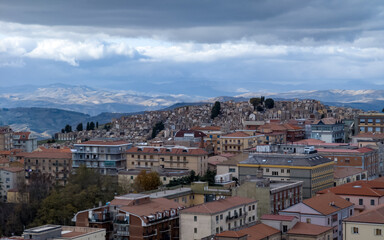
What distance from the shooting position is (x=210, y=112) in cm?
16300

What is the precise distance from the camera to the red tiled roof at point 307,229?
4884 cm

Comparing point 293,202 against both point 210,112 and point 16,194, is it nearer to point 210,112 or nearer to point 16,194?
point 16,194

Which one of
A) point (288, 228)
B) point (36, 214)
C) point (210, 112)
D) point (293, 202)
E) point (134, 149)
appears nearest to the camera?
point (288, 228)

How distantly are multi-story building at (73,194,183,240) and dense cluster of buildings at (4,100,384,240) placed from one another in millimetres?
79

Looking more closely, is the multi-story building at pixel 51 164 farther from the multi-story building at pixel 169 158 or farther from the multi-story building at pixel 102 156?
the multi-story building at pixel 169 158

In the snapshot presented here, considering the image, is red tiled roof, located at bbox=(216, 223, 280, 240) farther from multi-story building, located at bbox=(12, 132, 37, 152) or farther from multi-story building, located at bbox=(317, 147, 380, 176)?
multi-story building, located at bbox=(12, 132, 37, 152)

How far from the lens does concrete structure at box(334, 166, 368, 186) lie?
77.2 meters

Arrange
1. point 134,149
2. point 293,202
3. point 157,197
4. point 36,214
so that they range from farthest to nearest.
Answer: point 134,149 → point 36,214 → point 293,202 → point 157,197

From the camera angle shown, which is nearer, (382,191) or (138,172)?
(382,191)

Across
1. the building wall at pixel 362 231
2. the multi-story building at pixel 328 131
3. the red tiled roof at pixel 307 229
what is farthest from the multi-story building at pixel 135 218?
the multi-story building at pixel 328 131

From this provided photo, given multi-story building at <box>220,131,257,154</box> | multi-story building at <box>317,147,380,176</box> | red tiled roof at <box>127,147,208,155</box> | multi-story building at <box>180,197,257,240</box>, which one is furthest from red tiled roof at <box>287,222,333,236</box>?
multi-story building at <box>220,131,257,154</box>

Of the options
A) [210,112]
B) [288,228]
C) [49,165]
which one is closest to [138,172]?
[49,165]

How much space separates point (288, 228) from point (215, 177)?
25.8 meters

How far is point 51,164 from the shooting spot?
9319cm
